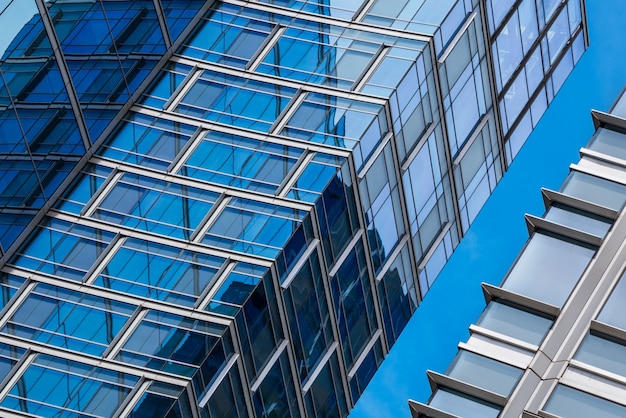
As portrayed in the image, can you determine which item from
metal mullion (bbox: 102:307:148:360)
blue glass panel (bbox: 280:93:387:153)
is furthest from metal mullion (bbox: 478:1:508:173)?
metal mullion (bbox: 102:307:148:360)

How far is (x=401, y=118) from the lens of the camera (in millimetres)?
48594

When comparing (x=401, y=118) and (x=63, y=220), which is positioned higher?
(x=401, y=118)

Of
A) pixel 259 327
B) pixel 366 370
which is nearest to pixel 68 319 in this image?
pixel 259 327

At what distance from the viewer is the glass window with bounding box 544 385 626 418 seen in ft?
85.7

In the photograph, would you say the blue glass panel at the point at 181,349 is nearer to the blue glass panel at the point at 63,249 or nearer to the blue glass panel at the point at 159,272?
the blue glass panel at the point at 159,272

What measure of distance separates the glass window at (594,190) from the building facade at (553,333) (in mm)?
381

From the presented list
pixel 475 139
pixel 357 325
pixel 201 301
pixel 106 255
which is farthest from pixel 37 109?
pixel 475 139

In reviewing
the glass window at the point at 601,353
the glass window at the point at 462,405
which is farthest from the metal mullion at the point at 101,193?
the glass window at the point at 601,353

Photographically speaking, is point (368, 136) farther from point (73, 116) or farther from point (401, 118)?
point (73, 116)

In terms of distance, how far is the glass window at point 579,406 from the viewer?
2612 cm

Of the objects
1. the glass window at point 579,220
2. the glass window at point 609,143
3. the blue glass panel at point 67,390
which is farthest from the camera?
the blue glass panel at point 67,390

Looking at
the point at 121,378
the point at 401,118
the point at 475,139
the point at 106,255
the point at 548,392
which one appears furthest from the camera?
the point at 475,139

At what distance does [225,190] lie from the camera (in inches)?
1816

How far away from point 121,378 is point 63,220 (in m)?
8.51
